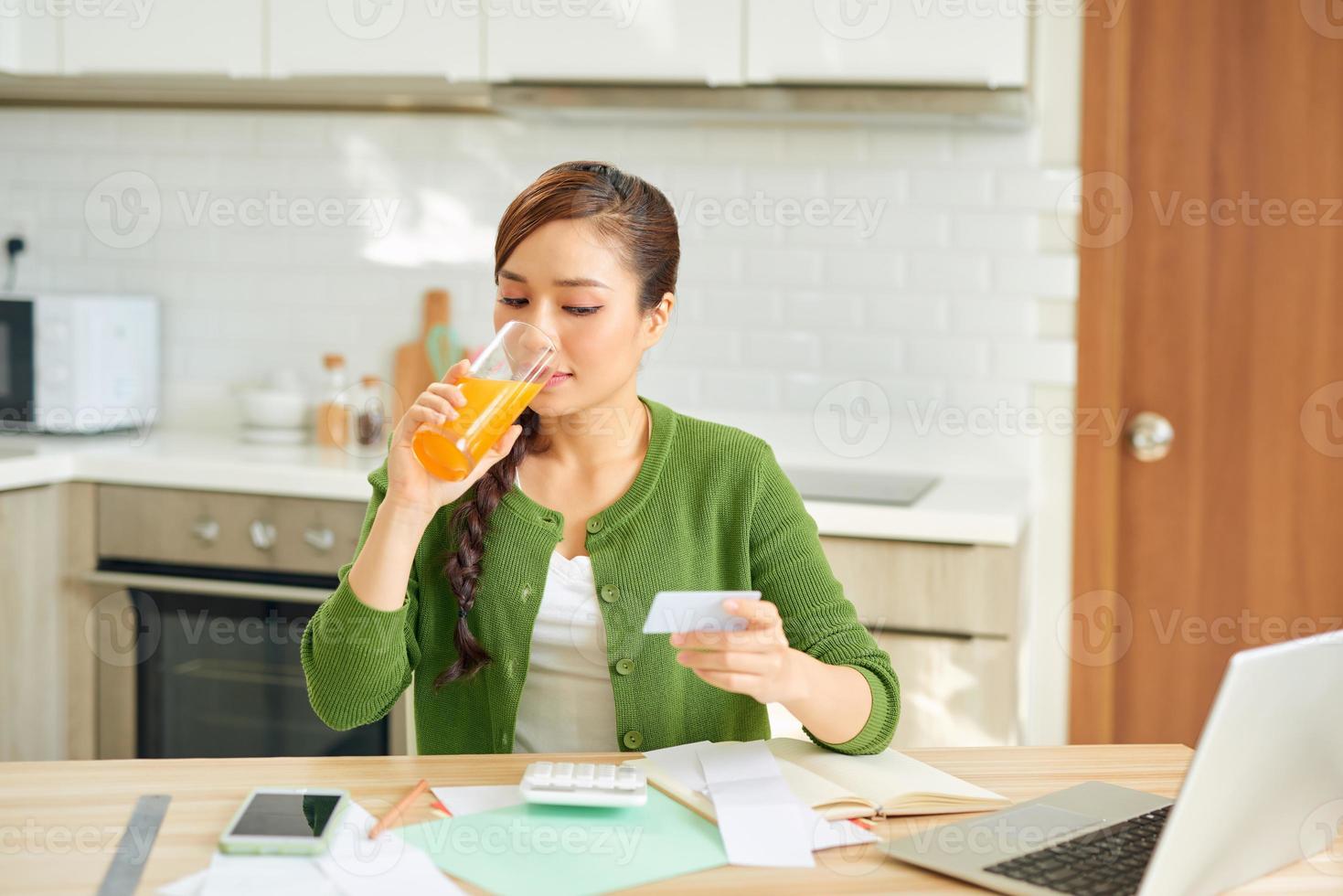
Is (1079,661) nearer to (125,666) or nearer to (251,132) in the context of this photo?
(125,666)

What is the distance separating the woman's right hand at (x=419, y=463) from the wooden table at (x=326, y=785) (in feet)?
0.88

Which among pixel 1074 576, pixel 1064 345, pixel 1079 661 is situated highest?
pixel 1064 345

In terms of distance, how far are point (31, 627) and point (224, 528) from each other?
1.53 ft

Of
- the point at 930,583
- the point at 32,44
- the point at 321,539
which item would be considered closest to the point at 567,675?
the point at 930,583

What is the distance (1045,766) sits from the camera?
130 cm

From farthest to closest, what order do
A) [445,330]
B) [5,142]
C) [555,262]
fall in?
[5,142], [445,330], [555,262]

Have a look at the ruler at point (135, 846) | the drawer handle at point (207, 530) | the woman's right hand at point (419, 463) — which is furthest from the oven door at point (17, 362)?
the ruler at point (135, 846)

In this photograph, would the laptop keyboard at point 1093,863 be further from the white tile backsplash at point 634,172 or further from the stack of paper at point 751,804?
the white tile backsplash at point 634,172

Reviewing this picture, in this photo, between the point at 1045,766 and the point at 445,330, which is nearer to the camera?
the point at 1045,766

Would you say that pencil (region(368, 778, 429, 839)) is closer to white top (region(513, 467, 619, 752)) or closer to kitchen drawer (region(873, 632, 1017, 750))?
white top (region(513, 467, 619, 752))

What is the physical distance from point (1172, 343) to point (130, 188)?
255 cm

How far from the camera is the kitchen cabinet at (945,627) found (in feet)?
7.64

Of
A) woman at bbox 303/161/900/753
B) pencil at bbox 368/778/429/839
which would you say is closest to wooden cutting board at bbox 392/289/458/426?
woman at bbox 303/161/900/753

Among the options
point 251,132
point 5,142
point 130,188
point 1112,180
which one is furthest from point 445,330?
point 1112,180
